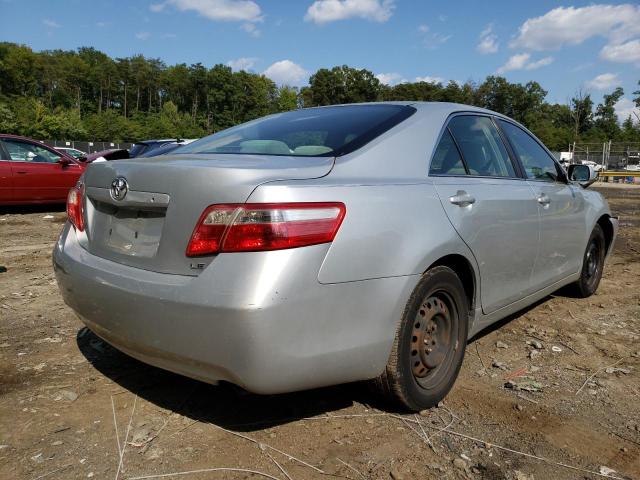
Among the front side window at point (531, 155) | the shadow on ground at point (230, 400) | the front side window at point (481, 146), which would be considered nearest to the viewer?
the shadow on ground at point (230, 400)

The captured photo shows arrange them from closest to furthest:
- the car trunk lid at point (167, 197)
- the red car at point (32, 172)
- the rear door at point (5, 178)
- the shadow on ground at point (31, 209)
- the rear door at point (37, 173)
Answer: the car trunk lid at point (167, 197), the rear door at point (5, 178), the red car at point (32, 172), the rear door at point (37, 173), the shadow on ground at point (31, 209)

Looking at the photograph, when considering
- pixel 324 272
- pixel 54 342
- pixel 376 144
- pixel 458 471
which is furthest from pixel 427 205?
pixel 54 342

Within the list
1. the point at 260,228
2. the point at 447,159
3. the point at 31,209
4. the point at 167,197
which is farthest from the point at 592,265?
the point at 31,209

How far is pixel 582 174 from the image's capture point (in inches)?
169

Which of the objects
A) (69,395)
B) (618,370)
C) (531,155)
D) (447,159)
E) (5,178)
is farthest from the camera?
(5,178)

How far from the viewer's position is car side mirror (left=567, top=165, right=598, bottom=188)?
4.28 metres

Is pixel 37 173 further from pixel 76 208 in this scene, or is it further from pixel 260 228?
pixel 260 228

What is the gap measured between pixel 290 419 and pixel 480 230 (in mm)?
1342

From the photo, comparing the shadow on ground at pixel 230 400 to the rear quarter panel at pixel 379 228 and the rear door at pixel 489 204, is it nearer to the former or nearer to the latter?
the rear quarter panel at pixel 379 228

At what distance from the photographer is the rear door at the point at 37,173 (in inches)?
385

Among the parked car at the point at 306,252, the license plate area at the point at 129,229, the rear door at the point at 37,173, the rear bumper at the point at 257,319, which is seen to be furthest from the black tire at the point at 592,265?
the rear door at the point at 37,173

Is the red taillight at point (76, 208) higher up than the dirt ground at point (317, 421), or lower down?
higher up

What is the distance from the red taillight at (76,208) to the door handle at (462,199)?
1.83 m

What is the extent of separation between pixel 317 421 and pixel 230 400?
0.48m
